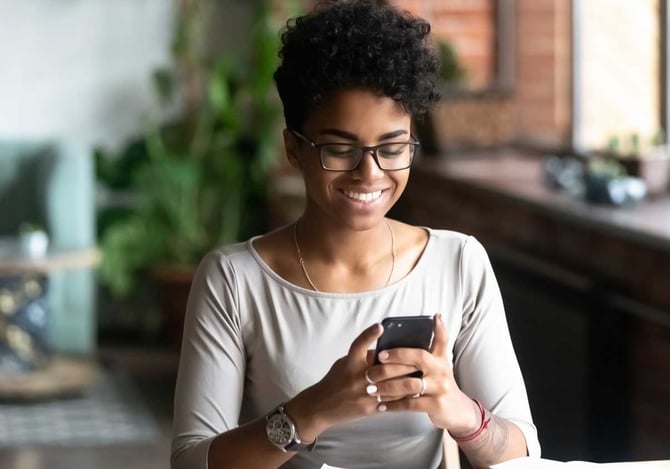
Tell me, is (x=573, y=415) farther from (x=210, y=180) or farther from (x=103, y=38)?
(x=103, y=38)

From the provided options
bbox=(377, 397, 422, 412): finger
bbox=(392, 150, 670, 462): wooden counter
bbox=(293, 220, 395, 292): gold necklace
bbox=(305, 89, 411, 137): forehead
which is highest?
bbox=(305, 89, 411, 137): forehead

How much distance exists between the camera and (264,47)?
18.1 feet

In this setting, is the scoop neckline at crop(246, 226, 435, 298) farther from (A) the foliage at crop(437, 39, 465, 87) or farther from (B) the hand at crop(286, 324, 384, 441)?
(A) the foliage at crop(437, 39, 465, 87)

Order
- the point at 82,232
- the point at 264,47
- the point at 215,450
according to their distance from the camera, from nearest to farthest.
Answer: the point at 215,450
the point at 82,232
the point at 264,47

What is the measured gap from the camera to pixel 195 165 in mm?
5609

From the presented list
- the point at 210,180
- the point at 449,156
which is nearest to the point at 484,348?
the point at 449,156

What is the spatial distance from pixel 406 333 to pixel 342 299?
0.29 m

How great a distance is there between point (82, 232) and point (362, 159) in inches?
145

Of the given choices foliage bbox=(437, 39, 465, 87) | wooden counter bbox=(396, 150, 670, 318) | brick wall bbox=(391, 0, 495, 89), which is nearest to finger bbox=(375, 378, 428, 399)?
wooden counter bbox=(396, 150, 670, 318)

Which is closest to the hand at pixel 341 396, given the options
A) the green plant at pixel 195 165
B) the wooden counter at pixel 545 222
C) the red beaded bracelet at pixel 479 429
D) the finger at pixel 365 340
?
the finger at pixel 365 340

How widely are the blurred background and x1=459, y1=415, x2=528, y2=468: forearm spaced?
4.55 ft

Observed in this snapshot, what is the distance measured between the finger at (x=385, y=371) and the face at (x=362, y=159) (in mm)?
271

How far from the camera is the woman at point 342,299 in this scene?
1594mm

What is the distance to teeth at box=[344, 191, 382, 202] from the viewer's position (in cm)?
165
